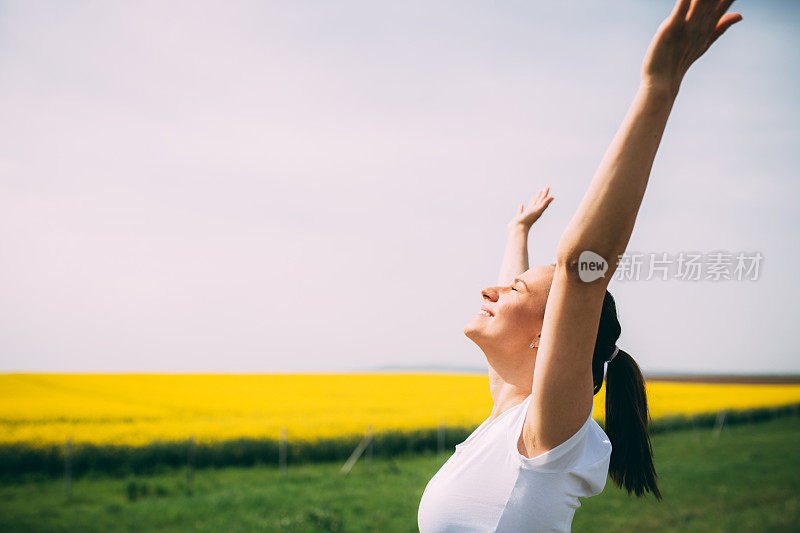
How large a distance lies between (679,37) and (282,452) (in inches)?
498

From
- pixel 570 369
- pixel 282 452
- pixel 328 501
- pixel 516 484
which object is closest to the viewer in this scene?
pixel 570 369

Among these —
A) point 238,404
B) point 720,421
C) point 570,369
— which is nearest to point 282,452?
point 238,404

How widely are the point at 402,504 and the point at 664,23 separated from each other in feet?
32.8

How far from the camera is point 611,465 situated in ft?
6.07

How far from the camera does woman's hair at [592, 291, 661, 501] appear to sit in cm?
181

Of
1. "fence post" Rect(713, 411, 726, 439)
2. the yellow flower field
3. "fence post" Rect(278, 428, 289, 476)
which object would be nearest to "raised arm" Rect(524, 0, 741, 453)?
the yellow flower field

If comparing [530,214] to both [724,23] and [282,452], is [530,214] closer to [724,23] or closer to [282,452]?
[724,23]

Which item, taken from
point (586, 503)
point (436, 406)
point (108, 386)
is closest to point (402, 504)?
point (586, 503)

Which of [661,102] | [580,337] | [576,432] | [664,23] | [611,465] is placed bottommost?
[611,465]

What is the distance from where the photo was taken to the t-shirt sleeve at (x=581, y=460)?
1.47m

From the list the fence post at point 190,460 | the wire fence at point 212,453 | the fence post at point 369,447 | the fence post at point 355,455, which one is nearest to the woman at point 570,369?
the wire fence at point 212,453

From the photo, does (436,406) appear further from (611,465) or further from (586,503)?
(611,465)

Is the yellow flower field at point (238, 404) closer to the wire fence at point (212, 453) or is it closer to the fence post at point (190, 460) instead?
the wire fence at point (212, 453)

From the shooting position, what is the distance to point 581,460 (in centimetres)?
153
